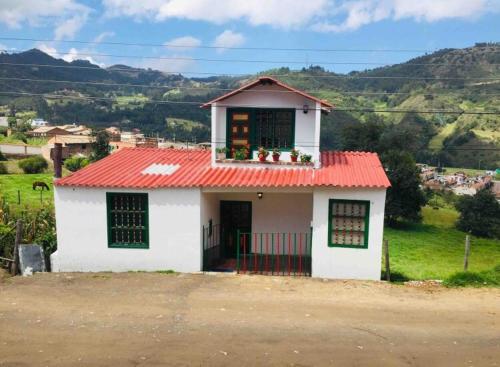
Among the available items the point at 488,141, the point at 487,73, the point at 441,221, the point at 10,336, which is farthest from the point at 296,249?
the point at 487,73

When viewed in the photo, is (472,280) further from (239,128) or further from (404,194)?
(404,194)

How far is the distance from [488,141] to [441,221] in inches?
2609

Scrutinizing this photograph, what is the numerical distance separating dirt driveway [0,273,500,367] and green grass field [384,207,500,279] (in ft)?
49.8

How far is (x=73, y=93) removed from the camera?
6939 inches

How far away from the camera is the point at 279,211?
51.2ft

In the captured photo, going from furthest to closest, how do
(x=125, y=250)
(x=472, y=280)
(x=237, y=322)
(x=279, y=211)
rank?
1. (x=279, y=211)
2. (x=125, y=250)
3. (x=472, y=280)
4. (x=237, y=322)

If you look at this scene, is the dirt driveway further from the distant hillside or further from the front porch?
the distant hillside

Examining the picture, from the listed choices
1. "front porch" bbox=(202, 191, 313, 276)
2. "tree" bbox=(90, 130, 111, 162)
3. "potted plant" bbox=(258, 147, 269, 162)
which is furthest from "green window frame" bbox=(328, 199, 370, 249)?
"tree" bbox=(90, 130, 111, 162)

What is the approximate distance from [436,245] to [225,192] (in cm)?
3061

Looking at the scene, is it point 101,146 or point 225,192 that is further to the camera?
point 101,146

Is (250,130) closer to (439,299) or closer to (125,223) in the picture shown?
(125,223)

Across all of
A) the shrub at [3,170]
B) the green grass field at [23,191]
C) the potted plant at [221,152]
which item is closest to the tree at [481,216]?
the green grass field at [23,191]

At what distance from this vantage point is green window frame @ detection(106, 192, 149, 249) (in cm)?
1326

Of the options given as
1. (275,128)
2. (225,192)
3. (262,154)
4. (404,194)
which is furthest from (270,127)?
(404,194)
